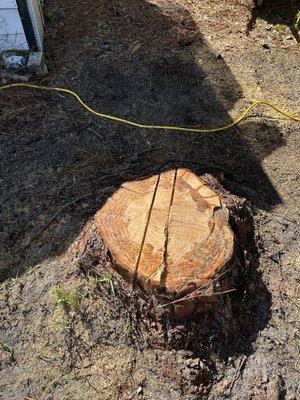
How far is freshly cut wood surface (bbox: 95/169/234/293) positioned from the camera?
2.25 m

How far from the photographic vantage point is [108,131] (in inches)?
143

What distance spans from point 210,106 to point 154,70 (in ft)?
2.23

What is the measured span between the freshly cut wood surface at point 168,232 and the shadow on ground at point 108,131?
54 cm

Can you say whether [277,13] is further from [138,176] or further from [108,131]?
[138,176]

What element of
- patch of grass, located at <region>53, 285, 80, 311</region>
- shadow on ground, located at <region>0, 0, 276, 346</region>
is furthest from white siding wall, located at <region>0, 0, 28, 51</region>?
patch of grass, located at <region>53, 285, 80, 311</region>

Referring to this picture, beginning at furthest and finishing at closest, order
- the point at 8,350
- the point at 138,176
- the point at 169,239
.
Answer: the point at 138,176, the point at 8,350, the point at 169,239

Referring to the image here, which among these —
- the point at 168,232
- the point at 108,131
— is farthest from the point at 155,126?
the point at 168,232

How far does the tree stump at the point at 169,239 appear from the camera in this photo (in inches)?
88.4

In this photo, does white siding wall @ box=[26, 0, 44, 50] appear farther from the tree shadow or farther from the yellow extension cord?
the tree shadow

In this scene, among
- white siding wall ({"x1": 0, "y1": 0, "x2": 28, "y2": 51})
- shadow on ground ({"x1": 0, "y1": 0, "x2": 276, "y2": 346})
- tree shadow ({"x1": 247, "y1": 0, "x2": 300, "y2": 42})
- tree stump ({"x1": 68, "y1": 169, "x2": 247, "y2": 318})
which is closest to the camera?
tree stump ({"x1": 68, "y1": 169, "x2": 247, "y2": 318})

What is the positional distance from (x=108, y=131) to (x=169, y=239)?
155cm

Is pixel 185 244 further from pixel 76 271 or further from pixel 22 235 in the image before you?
pixel 22 235

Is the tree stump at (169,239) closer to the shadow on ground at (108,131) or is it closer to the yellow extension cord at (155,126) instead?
the shadow on ground at (108,131)

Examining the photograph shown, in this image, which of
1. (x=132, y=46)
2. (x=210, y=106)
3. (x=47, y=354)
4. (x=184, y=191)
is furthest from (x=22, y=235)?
(x=132, y=46)
